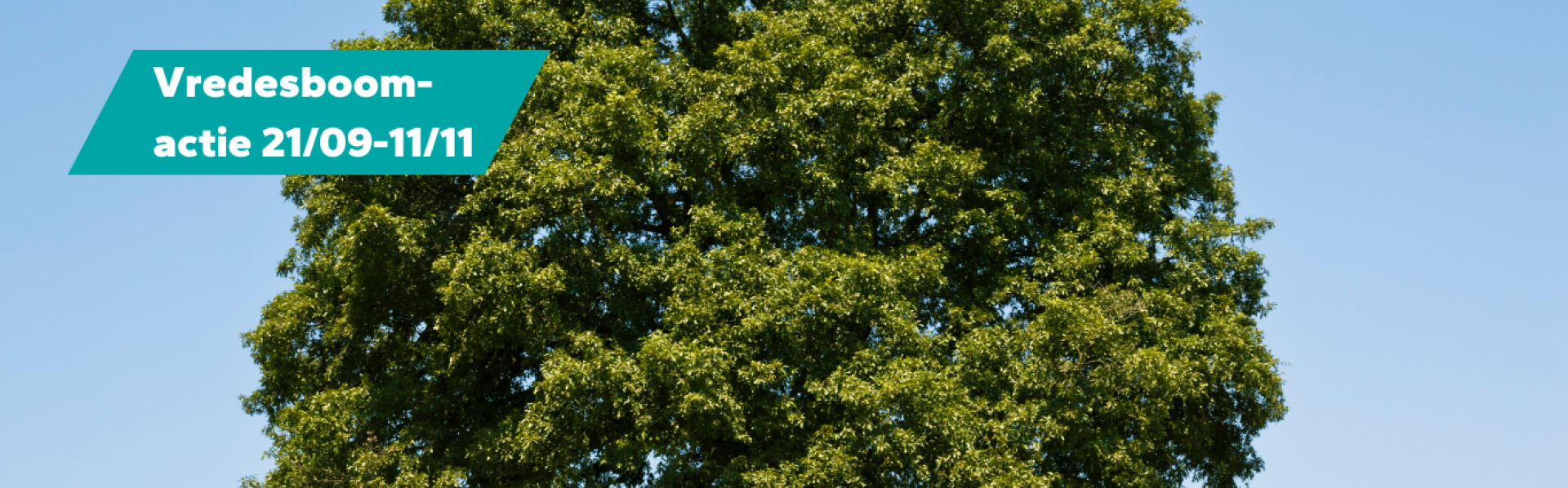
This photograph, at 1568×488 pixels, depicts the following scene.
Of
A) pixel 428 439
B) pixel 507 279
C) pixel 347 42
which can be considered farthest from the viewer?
pixel 347 42

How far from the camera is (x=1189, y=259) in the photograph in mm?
24375

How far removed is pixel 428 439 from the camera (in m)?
22.2

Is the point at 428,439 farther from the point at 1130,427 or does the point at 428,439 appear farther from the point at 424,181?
the point at 1130,427

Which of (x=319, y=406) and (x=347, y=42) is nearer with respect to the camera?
(x=319, y=406)

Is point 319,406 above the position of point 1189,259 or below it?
below

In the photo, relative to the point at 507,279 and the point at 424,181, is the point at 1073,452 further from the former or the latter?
the point at 424,181

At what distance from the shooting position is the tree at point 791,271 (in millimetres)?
20734

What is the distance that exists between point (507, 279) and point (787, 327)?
4.06m

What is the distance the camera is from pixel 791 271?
836 inches

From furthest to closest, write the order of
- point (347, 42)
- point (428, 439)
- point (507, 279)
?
point (347, 42), point (428, 439), point (507, 279)

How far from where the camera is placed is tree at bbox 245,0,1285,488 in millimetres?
20734

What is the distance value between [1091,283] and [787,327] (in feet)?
19.2

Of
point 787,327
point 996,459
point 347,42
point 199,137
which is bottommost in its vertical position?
point 996,459

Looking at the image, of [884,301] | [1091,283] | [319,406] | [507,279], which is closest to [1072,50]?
[1091,283]
